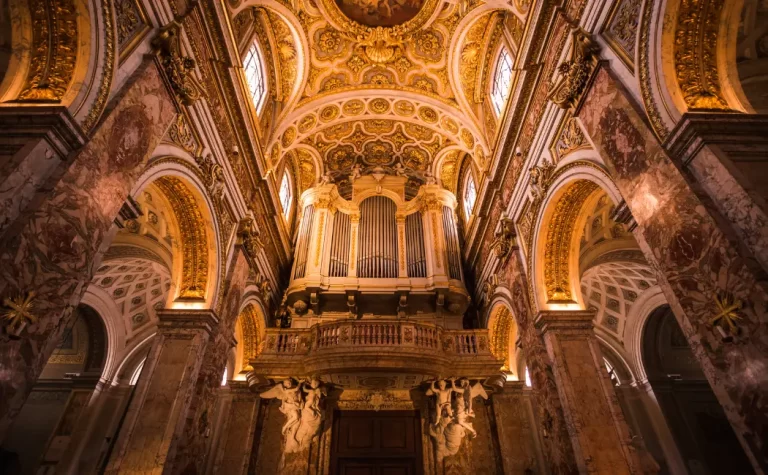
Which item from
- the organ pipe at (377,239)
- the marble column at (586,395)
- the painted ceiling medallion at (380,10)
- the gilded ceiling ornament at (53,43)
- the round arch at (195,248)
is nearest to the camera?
the gilded ceiling ornament at (53,43)

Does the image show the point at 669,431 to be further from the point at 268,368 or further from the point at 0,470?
the point at 0,470

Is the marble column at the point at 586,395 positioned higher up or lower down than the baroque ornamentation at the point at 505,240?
lower down

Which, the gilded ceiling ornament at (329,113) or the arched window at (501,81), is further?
the gilded ceiling ornament at (329,113)

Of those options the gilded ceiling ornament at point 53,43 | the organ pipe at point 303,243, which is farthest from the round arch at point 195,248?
the organ pipe at point 303,243

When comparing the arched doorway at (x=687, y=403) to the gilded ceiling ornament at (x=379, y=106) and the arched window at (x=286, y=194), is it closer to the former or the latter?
the gilded ceiling ornament at (x=379, y=106)

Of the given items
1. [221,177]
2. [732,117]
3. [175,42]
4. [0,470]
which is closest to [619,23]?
[732,117]

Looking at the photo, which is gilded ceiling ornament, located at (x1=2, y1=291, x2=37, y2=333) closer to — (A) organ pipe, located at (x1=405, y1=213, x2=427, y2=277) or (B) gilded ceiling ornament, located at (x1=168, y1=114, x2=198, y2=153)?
(B) gilded ceiling ornament, located at (x1=168, y1=114, x2=198, y2=153)

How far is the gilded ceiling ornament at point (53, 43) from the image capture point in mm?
4535

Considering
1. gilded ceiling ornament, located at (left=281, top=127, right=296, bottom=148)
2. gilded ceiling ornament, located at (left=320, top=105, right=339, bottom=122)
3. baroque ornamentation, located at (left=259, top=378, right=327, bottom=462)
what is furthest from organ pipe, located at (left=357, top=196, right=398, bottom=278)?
baroque ornamentation, located at (left=259, top=378, right=327, bottom=462)

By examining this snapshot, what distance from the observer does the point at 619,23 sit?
5.56 m

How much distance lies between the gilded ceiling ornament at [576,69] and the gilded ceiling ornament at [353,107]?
8245 millimetres

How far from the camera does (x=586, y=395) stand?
689 centimetres

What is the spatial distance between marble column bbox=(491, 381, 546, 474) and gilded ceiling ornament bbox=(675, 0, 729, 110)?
29.9ft

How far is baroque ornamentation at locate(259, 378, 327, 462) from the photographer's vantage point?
9391 millimetres
